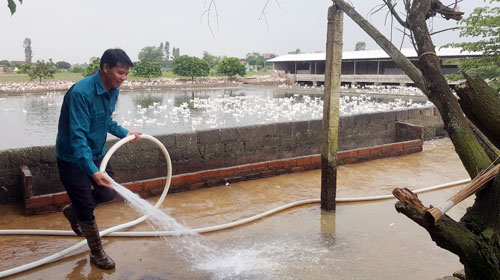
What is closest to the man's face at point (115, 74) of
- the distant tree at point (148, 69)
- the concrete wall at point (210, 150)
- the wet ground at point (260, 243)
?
the wet ground at point (260, 243)

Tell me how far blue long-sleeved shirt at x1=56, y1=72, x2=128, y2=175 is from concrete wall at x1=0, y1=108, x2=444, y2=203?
2.00m

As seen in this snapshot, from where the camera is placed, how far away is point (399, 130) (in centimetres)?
930

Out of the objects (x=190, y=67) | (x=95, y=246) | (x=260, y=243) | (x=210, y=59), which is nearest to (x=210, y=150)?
(x=260, y=243)

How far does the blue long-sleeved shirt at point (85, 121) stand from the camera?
298 centimetres

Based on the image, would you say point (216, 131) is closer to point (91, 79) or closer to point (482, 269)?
point (91, 79)

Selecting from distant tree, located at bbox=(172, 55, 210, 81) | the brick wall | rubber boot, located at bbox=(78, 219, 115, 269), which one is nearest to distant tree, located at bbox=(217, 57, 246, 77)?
distant tree, located at bbox=(172, 55, 210, 81)

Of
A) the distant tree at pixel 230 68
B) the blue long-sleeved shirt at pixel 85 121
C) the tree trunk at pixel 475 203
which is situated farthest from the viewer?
the distant tree at pixel 230 68

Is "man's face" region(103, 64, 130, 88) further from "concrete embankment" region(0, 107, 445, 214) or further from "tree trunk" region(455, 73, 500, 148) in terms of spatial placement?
"tree trunk" region(455, 73, 500, 148)

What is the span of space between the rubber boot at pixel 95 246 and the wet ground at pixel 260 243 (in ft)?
0.31

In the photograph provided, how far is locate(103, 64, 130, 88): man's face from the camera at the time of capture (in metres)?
3.14

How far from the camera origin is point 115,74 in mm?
3154

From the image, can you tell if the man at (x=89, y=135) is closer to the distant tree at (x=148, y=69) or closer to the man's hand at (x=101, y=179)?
the man's hand at (x=101, y=179)

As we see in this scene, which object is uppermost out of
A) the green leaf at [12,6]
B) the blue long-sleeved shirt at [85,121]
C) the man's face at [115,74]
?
the green leaf at [12,6]

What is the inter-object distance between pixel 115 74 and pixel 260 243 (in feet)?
7.19
